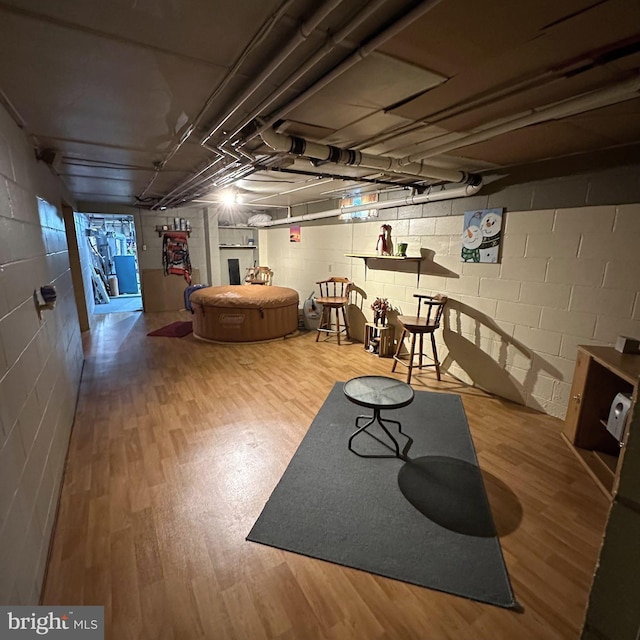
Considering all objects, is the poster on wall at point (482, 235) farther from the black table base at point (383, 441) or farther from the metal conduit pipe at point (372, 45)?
the metal conduit pipe at point (372, 45)

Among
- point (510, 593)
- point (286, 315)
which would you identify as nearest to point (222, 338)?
point (286, 315)

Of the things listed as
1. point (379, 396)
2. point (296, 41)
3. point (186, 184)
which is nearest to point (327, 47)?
point (296, 41)

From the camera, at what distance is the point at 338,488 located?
6.96 ft

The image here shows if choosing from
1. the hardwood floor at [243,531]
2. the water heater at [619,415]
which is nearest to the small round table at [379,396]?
the hardwood floor at [243,531]

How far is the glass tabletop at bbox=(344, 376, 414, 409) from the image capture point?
230 centimetres

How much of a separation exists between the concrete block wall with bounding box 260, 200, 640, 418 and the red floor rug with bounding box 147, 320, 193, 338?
3.64 meters

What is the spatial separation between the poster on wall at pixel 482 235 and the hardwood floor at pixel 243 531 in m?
1.48

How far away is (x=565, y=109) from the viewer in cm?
173

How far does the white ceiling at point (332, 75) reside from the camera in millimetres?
1159

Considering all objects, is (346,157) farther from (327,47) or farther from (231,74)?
(327,47)

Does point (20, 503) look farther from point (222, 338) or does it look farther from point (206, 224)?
point (206, 224)

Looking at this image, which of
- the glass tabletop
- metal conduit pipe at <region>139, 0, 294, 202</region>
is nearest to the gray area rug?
the glass tabletop

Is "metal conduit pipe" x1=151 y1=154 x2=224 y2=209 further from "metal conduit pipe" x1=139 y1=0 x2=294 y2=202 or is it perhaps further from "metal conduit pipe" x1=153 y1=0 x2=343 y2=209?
"metal conduit pipe" x1=153 y1=0 x2=343 y2=209

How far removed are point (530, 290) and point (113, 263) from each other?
11.5 metres
